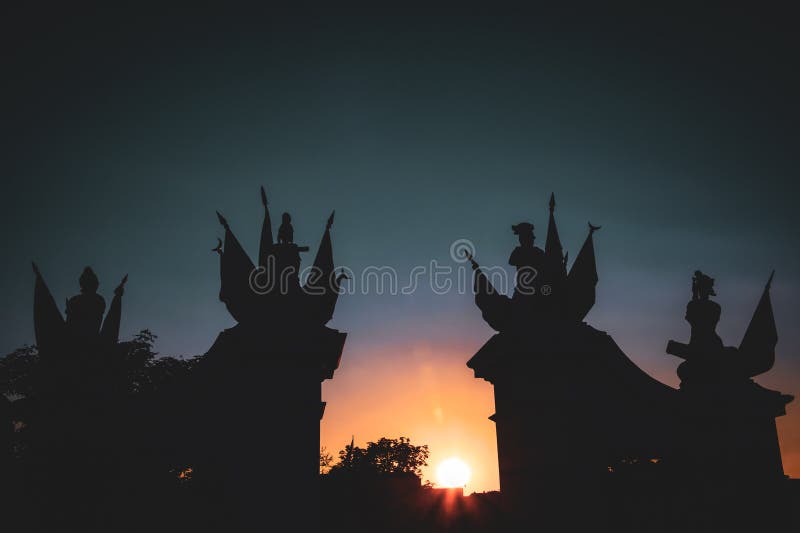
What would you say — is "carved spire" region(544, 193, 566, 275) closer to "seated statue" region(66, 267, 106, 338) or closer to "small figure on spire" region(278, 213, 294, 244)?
"small figure on spire" region(278, 213, 294, 244)

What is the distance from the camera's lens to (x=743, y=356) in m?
9.13

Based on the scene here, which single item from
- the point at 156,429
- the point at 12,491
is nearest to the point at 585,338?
the point at 156,429

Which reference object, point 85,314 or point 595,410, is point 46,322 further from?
point 595,410

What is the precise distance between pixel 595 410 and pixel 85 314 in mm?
8559

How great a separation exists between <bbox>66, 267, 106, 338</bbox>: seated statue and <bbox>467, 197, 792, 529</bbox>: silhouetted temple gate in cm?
645

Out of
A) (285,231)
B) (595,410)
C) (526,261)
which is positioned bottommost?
(595,410)

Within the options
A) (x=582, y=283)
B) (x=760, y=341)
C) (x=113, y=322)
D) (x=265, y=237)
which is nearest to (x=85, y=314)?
(x=113, y=322)

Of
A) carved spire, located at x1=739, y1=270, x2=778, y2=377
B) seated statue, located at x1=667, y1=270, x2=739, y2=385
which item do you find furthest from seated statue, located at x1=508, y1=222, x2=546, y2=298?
carved spire, located at x1=739, y1=270, x2=778, y2=377

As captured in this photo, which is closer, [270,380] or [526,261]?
[270,380]

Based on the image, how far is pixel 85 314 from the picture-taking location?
8.41 meters

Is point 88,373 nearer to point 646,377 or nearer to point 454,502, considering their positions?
point 454,502

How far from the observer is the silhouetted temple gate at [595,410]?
26.5 feet

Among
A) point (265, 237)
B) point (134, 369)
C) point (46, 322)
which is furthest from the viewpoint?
point (134, 369)

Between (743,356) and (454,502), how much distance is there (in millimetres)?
5828
